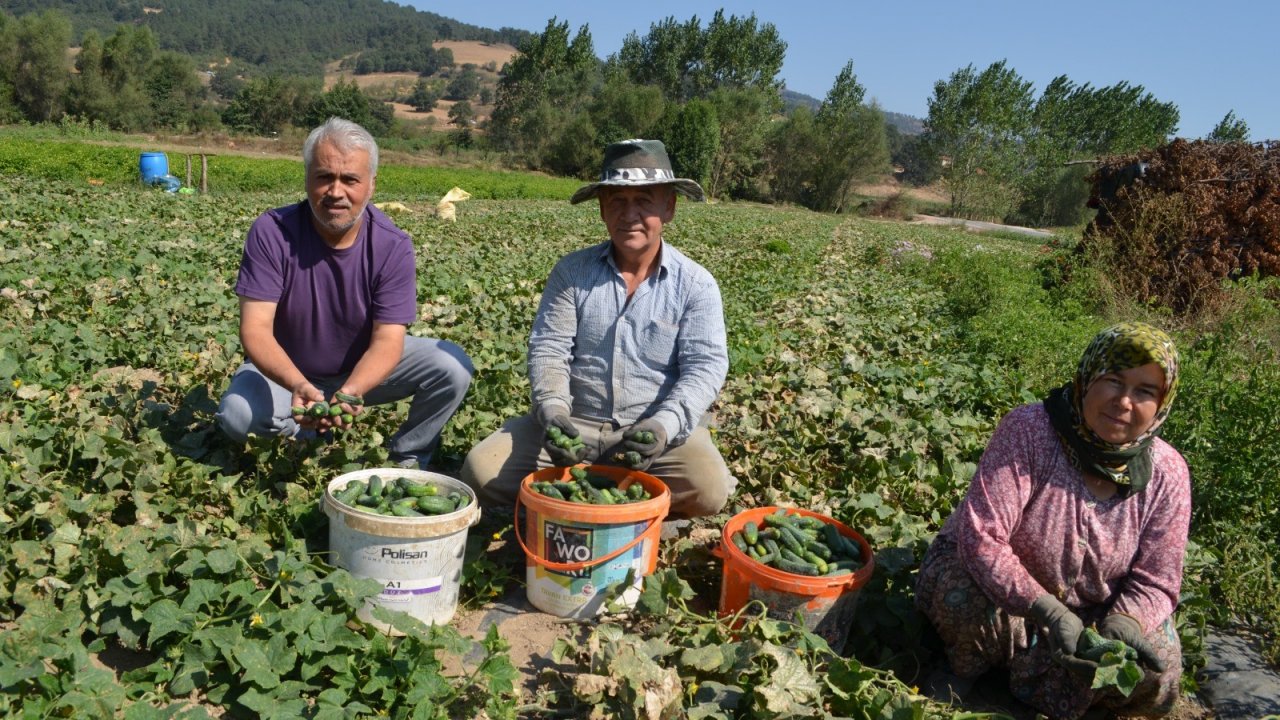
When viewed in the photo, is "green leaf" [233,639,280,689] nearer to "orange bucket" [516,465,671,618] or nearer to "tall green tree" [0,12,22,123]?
"orange bucket" [516,465,671,618]

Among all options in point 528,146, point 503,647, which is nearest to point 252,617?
point 503,647

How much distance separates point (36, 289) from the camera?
6.70 m

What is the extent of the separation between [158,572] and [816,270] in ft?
40.2

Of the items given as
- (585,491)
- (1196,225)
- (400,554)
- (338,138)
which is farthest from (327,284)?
(1196,225)

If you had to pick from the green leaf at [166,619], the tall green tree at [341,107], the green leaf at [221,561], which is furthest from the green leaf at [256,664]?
the tall green tree at [341,107]

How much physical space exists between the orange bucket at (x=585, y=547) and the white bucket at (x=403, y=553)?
0.29 meters

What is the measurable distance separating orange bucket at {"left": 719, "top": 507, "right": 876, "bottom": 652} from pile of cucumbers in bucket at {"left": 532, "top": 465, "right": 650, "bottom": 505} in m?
0.42

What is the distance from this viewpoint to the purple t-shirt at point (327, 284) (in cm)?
391

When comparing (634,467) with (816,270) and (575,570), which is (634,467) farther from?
(816,270)

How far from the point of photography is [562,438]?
3.42 meters

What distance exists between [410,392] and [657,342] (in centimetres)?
143

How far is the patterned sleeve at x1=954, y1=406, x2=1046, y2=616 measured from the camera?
2787 millimetres

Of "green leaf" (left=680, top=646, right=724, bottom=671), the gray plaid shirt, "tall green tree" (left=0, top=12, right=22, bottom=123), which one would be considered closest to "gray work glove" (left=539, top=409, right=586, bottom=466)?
the gray plaid shirt

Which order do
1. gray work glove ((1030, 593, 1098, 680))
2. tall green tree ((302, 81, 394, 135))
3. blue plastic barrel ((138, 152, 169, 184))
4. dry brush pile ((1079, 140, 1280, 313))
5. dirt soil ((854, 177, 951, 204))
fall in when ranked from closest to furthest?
gray work glove ((1030, 593, 1098, 680)), dry brush pile ((1079, 140, 1280, 313)), blue plastic barrel ((138, 152, 169, 184)), tall green tree ((302, 81, 394, 135)), dirt soil ((854, 177, 951, 204))
